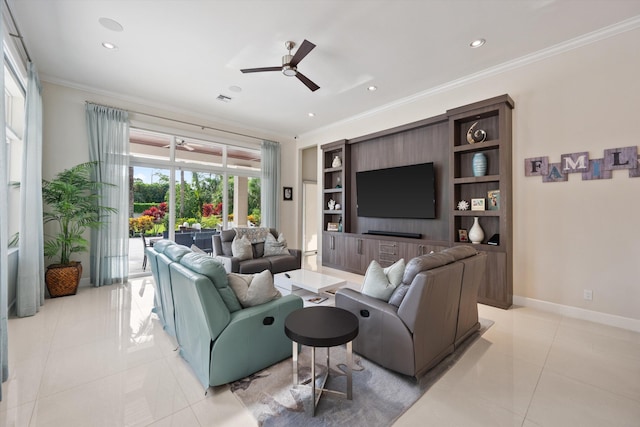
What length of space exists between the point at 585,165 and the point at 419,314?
2998 mm

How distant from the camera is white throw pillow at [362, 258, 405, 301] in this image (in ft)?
7.59

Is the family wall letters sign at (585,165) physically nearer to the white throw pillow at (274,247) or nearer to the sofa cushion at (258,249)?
the white throw pillow at (274,247)

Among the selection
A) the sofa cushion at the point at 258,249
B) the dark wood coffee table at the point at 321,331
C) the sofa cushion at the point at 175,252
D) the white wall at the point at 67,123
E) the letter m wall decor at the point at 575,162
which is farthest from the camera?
the sofa cushion at the point at 258,249

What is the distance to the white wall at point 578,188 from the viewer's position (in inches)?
116

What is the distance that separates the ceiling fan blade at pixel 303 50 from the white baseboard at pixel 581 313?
13.4ft

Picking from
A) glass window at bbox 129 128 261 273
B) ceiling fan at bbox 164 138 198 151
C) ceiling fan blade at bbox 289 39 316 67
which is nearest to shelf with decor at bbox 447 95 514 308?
ceiling fan blade at bbox 289 39 316 67

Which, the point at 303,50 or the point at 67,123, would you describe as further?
the point at 67,123

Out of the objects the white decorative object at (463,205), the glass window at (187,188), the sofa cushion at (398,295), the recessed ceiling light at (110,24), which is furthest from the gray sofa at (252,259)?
the recessed ceiling light at (110,24)

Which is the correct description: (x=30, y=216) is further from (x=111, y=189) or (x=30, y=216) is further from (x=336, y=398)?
(x=336, y=398)

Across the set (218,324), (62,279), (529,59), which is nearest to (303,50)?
(218,324)

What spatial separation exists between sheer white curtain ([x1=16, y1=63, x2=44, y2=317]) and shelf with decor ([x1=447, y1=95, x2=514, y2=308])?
566 centimetres

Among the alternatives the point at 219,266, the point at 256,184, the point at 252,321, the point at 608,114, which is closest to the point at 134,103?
the point at 256,184

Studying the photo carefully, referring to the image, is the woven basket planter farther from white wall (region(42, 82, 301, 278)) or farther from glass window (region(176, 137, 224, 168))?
glass window (region(176, 137, 224, 168))

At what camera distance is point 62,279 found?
3.90 metres
